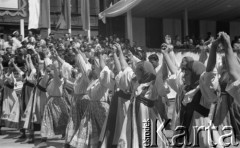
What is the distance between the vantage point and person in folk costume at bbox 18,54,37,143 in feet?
32.3

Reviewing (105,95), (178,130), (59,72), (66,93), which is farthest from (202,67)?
(66,93)

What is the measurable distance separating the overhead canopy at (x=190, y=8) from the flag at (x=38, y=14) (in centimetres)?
356

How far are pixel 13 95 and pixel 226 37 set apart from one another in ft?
27.0

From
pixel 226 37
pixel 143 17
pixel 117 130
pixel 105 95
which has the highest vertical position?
pixel 143 17

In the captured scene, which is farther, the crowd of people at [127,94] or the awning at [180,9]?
the awning at [180,9]

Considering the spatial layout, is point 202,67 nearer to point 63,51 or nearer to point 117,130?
point 117,130

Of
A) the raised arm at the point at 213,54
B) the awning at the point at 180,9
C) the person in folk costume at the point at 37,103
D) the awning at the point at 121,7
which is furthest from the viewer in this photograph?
the awning at the point at 180,9

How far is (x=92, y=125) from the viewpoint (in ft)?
24.5

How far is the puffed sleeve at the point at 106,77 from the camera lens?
22.4ft

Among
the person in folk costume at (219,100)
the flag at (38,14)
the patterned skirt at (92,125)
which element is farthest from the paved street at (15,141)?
the flag at (38,14)

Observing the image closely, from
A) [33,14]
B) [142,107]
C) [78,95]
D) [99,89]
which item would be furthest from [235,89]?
[33,14]

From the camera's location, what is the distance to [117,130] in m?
6.75

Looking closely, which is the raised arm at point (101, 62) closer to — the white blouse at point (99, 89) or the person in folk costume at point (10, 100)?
the white blouse at point (99, 89)

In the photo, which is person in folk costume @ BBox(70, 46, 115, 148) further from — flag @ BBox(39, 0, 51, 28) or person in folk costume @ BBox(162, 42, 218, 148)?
flag @ BBox(39, 0, 51, 28)
